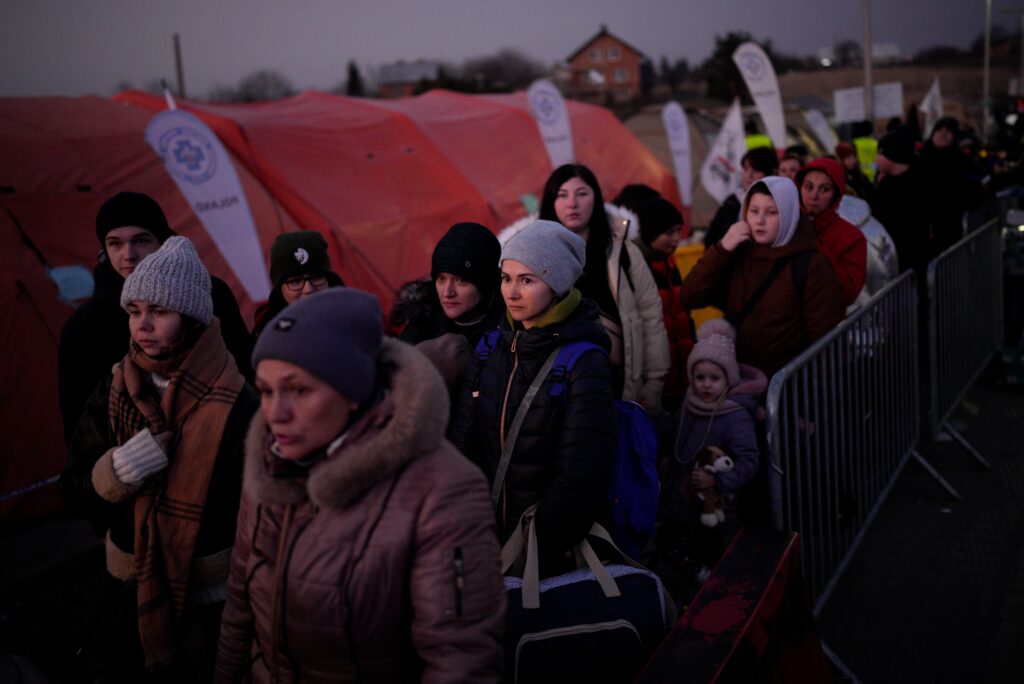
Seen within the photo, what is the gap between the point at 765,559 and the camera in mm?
2688

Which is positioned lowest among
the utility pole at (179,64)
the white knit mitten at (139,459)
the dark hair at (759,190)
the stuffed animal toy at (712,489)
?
the stuffed animal toy at (712,489)

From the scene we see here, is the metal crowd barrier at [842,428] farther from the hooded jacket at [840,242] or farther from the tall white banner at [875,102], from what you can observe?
the tall white banner at [875,102]

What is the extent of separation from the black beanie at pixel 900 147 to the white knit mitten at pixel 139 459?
7.32 m

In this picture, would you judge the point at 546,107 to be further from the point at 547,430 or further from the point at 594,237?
the point at 547,430

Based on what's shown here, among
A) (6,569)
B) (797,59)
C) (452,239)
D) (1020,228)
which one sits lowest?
(6,569)

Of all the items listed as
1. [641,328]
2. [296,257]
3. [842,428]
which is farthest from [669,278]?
[296,257]

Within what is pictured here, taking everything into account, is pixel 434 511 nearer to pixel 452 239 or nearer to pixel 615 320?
pixel 452 239

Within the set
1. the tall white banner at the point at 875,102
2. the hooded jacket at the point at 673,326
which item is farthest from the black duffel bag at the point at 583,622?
the tall white banner at the point at 875,102

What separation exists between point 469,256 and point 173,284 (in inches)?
47.0

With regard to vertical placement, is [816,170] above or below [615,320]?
above

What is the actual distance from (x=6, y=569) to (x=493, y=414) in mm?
4407

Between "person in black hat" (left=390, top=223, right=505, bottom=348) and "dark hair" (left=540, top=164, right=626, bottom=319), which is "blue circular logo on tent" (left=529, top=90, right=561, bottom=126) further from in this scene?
"person in black hat" (left=390, top=223, right=505, bottom=348)

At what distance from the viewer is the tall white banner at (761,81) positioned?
1397cm

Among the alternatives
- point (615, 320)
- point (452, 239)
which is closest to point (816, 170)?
point (615, 320)
